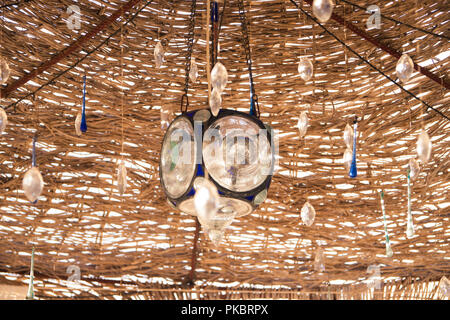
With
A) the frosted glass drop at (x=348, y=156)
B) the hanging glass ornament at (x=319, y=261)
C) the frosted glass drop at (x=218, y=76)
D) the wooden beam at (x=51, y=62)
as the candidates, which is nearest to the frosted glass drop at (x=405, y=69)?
the frosted glass drop at (x=348, y=156)

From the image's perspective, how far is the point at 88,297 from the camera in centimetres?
398

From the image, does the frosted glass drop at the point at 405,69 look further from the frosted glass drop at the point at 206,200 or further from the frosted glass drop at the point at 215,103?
the frosted glass drop at the point at 206,200

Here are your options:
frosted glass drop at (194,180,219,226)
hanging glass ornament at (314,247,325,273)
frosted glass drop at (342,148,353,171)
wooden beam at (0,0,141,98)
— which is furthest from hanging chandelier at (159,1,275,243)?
hanging glass ornament at (314,247,325,273)

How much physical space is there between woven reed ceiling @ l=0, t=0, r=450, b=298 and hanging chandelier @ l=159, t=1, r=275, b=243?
1.39 m

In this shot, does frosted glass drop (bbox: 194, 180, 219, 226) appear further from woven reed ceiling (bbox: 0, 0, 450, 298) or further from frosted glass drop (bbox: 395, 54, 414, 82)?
woven reed ceiling (bbox: 0, 0, 450, 298)

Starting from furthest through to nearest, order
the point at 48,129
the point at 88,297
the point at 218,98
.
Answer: the point at 88,297 < the point at 48,129 < the point at 218,98

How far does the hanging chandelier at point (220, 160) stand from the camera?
5.97 ft

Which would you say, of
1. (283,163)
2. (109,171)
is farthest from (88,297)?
(283,163)

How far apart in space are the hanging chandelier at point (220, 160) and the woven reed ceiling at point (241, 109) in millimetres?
1388

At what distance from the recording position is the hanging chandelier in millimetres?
1820

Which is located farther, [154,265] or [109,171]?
[154,265]
